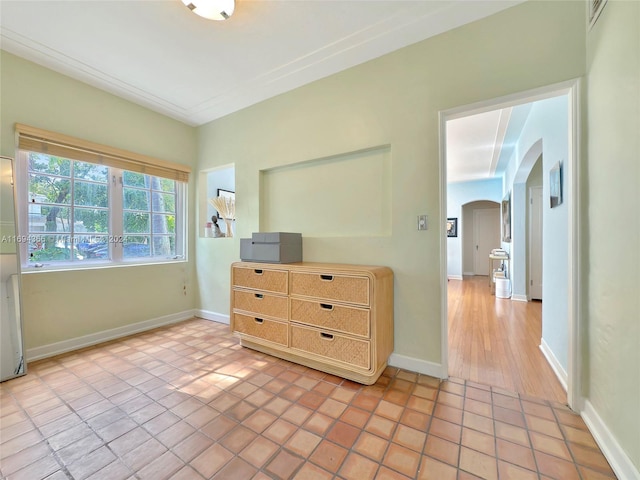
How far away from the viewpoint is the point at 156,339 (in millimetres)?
2730

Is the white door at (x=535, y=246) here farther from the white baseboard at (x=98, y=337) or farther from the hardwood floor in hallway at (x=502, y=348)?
the white baseboard at (x=98, y=337)

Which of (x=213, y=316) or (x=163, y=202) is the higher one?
(x=163, y=202)

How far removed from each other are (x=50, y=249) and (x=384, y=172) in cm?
318

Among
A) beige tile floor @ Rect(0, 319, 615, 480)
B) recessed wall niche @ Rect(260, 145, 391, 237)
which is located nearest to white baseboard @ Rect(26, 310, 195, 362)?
beige tile floor @ Rect(0, 319, 615, 480)

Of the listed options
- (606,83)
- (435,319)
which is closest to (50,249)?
(435,319)

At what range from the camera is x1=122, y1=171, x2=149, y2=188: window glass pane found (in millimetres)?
2932

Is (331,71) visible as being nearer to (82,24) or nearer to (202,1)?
(202,1)

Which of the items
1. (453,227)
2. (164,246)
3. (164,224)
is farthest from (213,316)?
(453,227)

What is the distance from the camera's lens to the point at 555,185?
82.6 inches

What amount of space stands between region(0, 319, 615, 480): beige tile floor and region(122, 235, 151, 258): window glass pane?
4.09ft

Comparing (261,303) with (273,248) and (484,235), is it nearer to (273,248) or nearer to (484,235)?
(273,248)

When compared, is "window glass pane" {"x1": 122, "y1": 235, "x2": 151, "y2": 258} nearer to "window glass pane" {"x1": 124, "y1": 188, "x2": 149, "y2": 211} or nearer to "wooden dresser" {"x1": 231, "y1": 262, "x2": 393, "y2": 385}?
"window glass pane" {"x1": 124, "y1": 188, "x2": 149, "y2": 211}

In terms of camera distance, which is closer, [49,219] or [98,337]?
[49,219]

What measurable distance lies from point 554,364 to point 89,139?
4.70 meters
